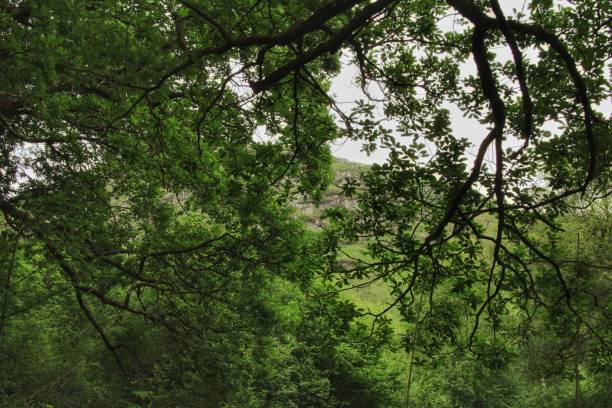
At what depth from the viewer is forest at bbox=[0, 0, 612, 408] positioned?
3959mm

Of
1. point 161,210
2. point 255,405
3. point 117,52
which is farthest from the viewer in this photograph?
point 255,405

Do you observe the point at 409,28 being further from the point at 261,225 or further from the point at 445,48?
the point at 261,225

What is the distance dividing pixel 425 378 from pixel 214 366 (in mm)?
17016

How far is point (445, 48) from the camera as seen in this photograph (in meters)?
5.27

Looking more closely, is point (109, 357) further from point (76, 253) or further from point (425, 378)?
point (76, 253)

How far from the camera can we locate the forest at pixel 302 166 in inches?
156

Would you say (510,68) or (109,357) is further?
(109,357)

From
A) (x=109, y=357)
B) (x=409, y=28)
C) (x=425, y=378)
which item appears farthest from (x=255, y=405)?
(x=409, y=28)

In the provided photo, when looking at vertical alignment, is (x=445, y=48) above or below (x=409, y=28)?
below

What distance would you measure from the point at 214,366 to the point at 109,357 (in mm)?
11507

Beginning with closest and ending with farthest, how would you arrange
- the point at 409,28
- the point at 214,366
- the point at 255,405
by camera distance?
the point at 409,28, the point at 214,366, the point at 255,405

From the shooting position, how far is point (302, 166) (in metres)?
6.43

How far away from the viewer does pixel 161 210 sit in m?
6.91

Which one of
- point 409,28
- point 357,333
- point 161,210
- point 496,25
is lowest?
point 357,333
